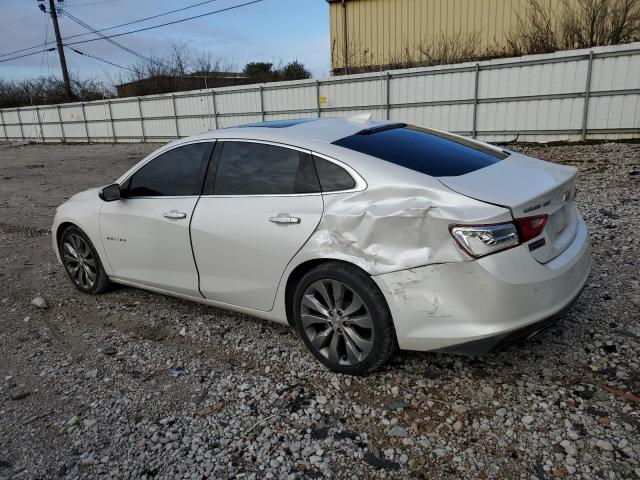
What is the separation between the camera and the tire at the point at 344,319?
9.00 ft

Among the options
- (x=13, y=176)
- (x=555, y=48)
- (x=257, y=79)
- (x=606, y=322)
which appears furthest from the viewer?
(x=257, y=79)

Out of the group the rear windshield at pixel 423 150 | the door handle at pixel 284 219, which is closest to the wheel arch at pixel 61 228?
the door handle at pixel 284 219

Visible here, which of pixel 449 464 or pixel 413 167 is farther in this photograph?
pixel 413 167

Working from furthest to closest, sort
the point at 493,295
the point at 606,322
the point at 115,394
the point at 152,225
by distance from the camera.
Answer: the point at 152,225, the point at 606,322, the point at 115,394, the point at 493,295

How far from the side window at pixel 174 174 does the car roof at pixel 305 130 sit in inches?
5.2

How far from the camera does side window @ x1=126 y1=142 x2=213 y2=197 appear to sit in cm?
362

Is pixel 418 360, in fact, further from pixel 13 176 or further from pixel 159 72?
pixel 159 72

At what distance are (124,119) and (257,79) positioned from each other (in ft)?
26.7

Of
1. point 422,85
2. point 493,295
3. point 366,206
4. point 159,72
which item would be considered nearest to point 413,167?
point 366,206

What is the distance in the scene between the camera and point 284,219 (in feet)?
9.88

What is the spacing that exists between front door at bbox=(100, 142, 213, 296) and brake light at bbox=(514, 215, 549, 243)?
2.24m

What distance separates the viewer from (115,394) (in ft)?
9.85

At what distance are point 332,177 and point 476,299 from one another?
1108mm

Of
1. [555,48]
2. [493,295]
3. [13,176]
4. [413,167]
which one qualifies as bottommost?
[13,176]
